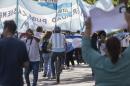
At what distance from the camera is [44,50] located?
17.9 m

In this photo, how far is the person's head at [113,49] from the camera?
5.77 metres

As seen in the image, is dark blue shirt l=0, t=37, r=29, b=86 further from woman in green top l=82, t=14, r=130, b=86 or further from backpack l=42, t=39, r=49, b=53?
backpack l=42, t=39, r=49, b=53

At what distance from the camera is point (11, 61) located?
306 inches

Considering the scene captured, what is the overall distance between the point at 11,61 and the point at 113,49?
2339 mm

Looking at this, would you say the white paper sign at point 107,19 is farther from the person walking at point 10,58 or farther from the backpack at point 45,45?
the backpack at point 45,45

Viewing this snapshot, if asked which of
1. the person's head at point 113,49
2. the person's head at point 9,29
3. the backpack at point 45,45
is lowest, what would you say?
the person's head at point 113,49

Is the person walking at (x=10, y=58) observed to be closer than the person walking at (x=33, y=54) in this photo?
Yes

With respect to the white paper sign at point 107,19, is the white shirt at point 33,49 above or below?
below

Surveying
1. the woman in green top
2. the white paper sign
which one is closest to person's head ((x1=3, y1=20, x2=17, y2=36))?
the white paper sign

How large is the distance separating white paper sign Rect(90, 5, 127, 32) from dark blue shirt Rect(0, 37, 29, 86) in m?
1.45

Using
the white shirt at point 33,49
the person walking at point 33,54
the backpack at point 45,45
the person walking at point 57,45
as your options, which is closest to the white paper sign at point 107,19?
the person walking at point 33,54

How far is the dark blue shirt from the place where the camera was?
25.3 feet

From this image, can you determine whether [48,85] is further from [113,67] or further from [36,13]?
[113,67]

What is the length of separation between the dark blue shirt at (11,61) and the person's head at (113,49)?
7.44ft
